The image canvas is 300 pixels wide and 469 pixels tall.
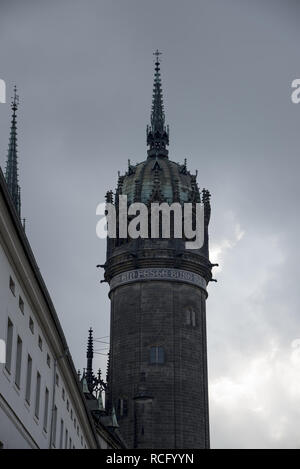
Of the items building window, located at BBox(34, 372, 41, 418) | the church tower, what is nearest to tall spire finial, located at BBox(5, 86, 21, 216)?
the church tower

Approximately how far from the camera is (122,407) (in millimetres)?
78938

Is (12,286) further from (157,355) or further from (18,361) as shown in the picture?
(157,355)

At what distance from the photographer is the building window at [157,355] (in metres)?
79.6

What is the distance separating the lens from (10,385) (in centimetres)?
3027

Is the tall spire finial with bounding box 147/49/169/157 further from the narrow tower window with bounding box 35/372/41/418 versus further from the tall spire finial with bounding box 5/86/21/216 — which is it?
the narrow tower window with bounding box 35/372/41/418

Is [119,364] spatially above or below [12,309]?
above

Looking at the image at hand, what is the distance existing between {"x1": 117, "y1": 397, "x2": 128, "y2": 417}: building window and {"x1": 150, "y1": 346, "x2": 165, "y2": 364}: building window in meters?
3.73

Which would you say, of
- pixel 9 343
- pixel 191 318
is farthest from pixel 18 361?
pixel 191 318

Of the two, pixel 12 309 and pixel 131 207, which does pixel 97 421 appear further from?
pixel 12 309

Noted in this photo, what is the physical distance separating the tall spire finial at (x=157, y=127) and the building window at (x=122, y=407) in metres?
23.0

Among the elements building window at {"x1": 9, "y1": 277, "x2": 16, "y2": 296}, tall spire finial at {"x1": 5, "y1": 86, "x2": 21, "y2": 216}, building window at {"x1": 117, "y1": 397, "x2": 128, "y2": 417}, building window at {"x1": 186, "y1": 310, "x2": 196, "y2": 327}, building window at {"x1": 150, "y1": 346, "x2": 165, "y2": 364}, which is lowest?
building window at {"x1": 9, "y1": 277, "x2": 16, "y2": 296}

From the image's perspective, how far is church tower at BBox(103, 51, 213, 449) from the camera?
77688 millimetres
